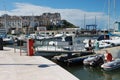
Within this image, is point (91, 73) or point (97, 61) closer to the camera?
point (91, 73)

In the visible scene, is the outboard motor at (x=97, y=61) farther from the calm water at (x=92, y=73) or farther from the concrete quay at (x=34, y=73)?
the concrete quay at (x=34, y=73)

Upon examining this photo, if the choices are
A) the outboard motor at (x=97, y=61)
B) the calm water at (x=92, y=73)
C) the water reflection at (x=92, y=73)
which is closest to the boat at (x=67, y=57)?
the calm water at (x=92, y=73)

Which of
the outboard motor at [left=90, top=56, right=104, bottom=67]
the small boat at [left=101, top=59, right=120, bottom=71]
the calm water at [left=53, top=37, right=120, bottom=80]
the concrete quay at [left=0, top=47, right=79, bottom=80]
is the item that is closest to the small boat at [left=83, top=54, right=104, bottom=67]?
the outboard motor at [left=90, top=56, right=104, bottom=67]

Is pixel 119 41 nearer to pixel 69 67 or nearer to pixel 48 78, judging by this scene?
pixel 69 67

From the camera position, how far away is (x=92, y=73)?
25734 millimetres

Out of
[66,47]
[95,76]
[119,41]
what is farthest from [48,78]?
[119,41]

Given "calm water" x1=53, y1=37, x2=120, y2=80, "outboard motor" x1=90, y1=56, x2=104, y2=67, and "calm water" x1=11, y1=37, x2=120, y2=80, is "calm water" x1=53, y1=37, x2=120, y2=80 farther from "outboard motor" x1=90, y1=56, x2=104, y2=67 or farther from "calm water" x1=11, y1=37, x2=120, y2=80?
"outboard motor" x1=90, y1=56, x2=104, y2=67

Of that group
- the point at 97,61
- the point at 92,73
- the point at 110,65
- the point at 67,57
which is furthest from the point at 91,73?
the point at 67,57

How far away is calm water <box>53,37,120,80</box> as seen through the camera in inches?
931

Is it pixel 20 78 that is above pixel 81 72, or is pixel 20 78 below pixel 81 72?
above

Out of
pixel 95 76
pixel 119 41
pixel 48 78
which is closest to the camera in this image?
pixel 48 78

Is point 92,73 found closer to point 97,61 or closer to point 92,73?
point 92,73

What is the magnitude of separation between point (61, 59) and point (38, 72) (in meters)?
14.5

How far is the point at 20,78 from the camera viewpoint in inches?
537
